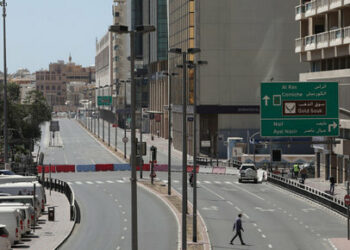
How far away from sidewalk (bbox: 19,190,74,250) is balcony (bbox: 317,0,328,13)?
1164 inches

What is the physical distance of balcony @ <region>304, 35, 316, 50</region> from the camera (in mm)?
83750

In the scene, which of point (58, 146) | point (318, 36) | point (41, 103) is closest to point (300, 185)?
point (318, 36)

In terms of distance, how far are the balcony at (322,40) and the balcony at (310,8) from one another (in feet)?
7.56

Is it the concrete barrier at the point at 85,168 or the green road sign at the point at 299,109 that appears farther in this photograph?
the concrete barrier at the point at 85,168

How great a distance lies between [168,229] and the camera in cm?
5175

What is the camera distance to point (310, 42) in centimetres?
8506

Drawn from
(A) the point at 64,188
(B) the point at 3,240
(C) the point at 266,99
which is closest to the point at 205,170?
(A) the point at 64,188

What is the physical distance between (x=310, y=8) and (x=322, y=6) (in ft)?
12.5

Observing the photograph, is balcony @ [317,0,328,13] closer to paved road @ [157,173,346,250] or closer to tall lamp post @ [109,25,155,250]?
paved road @ [157,173,346,250]

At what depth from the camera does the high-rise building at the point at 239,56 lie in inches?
4931

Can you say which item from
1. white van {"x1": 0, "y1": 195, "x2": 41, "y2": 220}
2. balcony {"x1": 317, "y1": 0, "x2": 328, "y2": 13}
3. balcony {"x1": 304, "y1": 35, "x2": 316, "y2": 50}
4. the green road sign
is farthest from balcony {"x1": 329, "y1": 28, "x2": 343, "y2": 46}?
white van {"x1": 0, "y1": 195, "x2": 41, "y2": 220}

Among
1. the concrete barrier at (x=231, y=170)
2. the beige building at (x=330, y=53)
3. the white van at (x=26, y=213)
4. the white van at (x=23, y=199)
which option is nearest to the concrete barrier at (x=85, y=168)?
the concrete barrier at (x=231, y=170)

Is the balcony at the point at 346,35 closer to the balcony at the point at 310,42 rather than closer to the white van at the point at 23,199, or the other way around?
the balcony at the point at 310,42

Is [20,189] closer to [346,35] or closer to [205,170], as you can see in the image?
[346,35]
